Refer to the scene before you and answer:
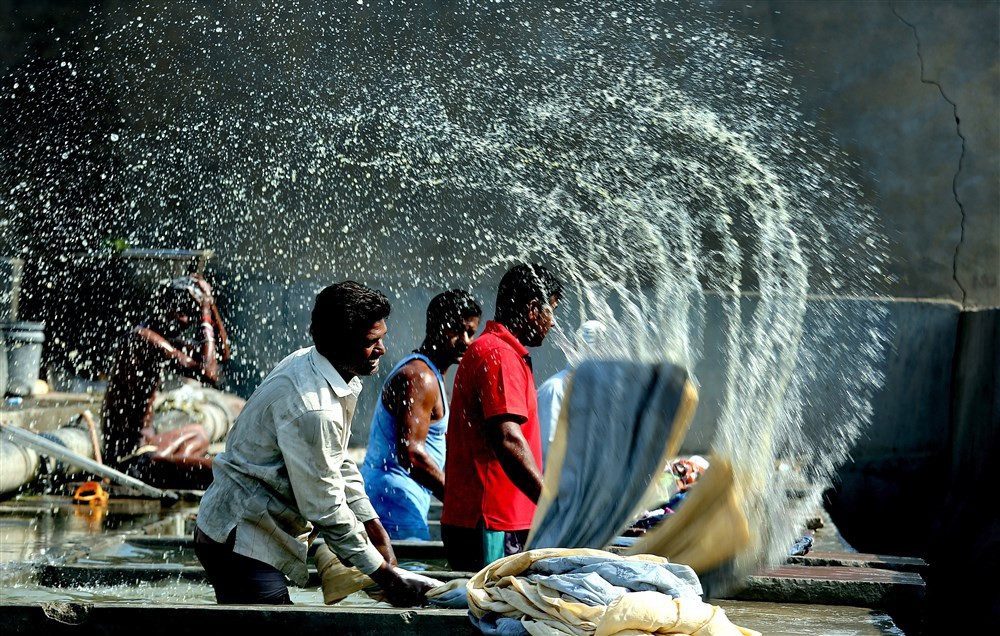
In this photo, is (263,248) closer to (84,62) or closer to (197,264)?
(197,264)

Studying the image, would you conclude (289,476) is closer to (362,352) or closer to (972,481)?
(362,352)

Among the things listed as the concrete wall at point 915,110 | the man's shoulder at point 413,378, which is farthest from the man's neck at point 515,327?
the concrete wall at point 915,110

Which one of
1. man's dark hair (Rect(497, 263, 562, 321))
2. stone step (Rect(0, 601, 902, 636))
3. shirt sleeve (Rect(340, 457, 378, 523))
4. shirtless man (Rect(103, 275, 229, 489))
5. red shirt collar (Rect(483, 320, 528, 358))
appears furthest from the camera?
shirtless man (Rect(103, 275, 229, 489))

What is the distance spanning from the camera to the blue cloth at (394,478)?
5453 millimetres

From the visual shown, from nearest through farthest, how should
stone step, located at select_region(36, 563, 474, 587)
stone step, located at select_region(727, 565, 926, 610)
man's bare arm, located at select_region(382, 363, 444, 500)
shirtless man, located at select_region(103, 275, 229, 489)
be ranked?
stone step, located at select_region(727, 565, 926, 610) → stone step, located at select_region(36, 563, 474, 587) → man's bare arm, located at select_region(382, 363, 444, 500) → shirtless man, located at select_region(103, 275, 229, 489)

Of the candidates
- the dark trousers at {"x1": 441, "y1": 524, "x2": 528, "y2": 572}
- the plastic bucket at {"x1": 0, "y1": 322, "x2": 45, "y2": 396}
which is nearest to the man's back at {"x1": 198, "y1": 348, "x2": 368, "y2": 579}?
the dark trousers at {"x1": 441, "y1": 524, "x2": 528, "y2": 572}

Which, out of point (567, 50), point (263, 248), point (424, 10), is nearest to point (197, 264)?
point (263, 248)

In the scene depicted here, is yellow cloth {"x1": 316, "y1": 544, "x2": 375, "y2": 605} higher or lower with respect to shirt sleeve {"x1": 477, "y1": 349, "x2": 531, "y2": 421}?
lower

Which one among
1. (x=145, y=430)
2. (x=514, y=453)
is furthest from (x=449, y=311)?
(x=145, y=430)

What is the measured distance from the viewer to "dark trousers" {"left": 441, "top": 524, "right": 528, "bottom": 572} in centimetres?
475

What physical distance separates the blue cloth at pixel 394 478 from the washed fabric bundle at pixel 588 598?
2132mm

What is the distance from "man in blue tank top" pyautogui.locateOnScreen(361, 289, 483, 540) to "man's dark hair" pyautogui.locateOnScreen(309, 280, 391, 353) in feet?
5.36

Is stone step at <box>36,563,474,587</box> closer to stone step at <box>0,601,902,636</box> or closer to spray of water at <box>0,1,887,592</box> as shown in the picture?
stone step at <box>0,601,902,636</box>

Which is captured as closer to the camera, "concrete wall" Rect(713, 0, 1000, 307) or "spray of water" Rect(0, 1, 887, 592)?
"concrete wall" Rect(713, 0, 1000, 307)
